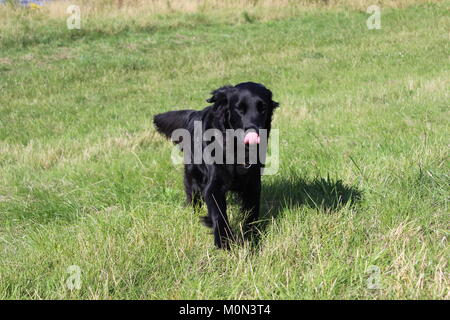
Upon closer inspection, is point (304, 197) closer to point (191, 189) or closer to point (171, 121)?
point (191, 189)

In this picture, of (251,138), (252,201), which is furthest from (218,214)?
(251,138)

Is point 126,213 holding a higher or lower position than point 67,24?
lower

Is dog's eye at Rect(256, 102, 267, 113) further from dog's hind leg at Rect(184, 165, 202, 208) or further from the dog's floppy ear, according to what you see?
dog's hind leg at Rect(184, 165, 202, 208)

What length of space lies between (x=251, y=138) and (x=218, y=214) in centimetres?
58

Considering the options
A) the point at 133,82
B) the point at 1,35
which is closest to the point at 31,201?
the point at 133,82

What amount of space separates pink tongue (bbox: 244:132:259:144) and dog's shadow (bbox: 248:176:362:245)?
0.60 metres

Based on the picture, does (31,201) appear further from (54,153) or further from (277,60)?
(277,60)

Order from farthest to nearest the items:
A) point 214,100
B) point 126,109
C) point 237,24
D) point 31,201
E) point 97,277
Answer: point 237,24 → point 126,109 → point 31,201 → point 214,100 → point 97,277

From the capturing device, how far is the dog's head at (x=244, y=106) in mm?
2711

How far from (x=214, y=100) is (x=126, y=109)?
5687 mm

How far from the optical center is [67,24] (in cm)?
1416

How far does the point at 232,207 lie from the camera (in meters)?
3.36

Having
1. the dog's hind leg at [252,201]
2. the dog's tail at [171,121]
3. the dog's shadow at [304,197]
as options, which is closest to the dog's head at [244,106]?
the dog's hind leg at [252,201]

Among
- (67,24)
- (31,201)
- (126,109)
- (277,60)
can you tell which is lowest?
(31,201)
